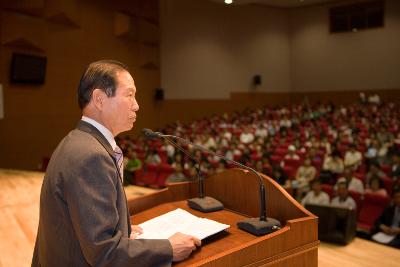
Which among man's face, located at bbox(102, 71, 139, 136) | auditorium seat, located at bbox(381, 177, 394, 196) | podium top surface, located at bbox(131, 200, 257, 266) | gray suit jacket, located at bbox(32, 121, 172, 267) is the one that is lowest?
auditorium seat, located at bbox(381, 177, 394, 196)

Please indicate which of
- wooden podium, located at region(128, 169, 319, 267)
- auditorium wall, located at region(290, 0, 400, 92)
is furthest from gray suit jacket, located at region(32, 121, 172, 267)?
auditorium wall, located at region(290, 0, 400, 92)

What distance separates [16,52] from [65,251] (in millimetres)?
5272

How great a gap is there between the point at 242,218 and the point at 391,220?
2180mm

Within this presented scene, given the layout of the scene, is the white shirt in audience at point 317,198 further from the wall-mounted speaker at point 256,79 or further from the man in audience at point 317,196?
the wall-mounted speaker at point 256,79

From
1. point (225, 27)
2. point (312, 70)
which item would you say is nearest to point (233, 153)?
point (225, 27)

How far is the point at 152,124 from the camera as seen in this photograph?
7.68 metres

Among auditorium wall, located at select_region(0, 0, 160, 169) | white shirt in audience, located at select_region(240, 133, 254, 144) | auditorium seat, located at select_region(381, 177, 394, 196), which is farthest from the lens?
white shirt in audience, located at select_region(240, 133, 254, 144)

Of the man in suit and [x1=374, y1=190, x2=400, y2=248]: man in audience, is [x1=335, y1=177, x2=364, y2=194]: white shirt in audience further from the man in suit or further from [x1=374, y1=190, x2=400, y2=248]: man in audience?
the man in suit

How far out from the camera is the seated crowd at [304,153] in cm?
336

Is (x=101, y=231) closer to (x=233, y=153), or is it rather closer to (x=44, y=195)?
(x=44, y=195)

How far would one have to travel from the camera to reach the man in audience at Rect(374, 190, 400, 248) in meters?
2.55

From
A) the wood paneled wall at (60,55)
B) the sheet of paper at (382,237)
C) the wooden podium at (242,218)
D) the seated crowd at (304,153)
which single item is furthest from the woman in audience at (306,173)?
the wood paneled wall at (60,55)

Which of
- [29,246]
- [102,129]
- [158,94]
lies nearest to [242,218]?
[102,129]

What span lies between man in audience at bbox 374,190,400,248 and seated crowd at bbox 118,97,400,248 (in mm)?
100
